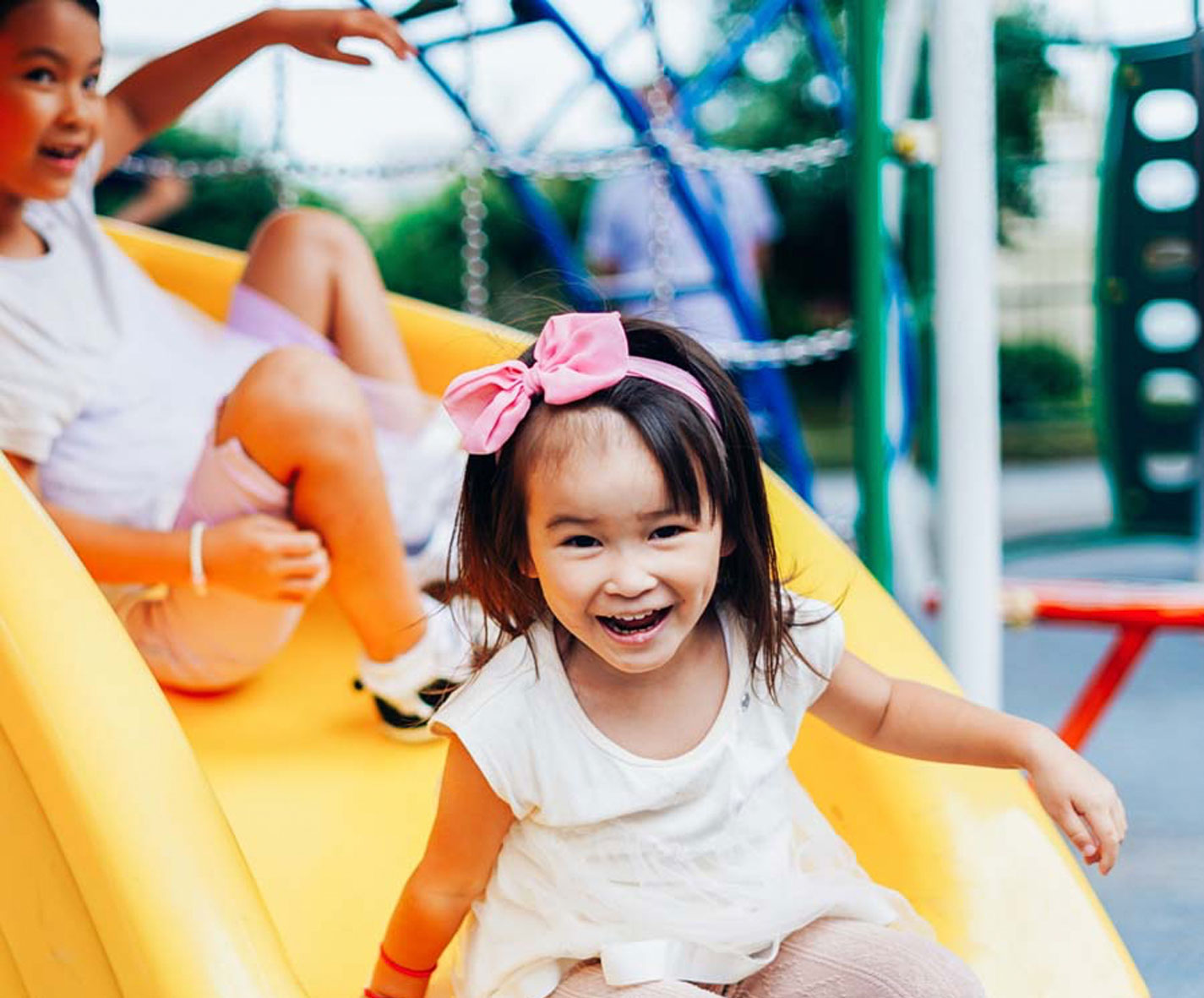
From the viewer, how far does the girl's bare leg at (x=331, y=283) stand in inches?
67.3

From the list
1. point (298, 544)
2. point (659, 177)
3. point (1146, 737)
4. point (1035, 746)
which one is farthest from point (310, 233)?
point (1146, 737)

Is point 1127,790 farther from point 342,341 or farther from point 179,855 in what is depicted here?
point 179,855

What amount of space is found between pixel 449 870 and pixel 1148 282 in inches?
131

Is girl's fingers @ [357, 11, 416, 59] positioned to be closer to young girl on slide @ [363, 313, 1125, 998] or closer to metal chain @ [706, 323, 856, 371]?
young girl on slide @ [363, 313, 1125, 998]

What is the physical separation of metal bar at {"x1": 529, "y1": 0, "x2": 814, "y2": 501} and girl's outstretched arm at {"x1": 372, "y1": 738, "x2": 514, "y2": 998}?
130 cm

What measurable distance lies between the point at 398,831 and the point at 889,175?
2614 millimetres

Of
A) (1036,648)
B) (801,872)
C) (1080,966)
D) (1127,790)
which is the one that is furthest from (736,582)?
(1036,648)

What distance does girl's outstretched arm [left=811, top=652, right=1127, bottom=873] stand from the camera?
985mm

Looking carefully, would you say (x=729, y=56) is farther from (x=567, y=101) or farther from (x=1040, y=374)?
(x=1040, y=374)

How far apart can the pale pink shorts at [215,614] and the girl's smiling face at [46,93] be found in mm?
297

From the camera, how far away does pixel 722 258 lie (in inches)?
98.9

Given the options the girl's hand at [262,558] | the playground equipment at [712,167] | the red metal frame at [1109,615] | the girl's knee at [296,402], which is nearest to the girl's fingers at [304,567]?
the girl's hand at [262,558]

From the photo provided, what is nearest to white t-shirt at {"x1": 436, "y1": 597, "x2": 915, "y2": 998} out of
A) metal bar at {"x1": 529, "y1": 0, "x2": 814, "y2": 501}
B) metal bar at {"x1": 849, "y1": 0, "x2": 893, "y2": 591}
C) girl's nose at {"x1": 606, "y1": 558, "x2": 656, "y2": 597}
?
girl's nose at {"x1": 606, "y1": 558, "x2": 656, "y2": 597}

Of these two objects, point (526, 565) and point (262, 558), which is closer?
point (526, 565)
